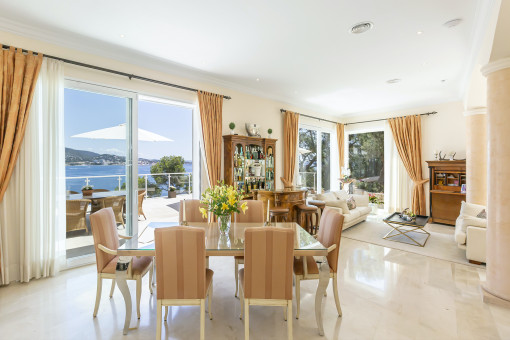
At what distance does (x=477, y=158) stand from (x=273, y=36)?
4734 millimetres

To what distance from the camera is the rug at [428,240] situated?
4133 millimetres

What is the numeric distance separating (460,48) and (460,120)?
11.3 feet

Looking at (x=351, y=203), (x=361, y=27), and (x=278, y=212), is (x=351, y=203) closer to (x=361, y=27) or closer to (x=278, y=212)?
(x=278, y=212)

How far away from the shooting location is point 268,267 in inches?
78.7

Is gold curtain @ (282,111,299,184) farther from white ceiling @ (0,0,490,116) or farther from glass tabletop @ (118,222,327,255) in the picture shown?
glass tabletop @ (118,222,327,255)

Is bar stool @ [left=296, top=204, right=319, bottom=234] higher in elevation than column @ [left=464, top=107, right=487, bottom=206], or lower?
lower

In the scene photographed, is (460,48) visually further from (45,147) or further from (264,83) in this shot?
(45,147)

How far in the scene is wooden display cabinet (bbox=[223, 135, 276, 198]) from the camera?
197 inches

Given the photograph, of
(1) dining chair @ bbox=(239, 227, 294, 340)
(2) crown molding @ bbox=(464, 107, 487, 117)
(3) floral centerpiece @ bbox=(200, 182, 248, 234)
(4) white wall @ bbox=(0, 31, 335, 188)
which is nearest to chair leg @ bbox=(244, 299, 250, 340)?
(1) dining chair @ bbox=(239, 227, 294, 340)

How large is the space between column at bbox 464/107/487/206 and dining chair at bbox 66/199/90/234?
685 centimetres

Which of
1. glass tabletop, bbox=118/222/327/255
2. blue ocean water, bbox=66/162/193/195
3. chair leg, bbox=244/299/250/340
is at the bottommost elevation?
chair leg, bbox=244/299/250/340

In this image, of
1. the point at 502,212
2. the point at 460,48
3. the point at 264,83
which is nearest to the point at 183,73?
the point at 264,83

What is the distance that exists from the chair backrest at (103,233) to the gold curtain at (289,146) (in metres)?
4.19

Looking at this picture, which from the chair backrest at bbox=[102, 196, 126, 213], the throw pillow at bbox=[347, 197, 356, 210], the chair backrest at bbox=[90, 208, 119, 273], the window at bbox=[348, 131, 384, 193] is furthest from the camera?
the window at bbox=[348, 131, 384, 193]
